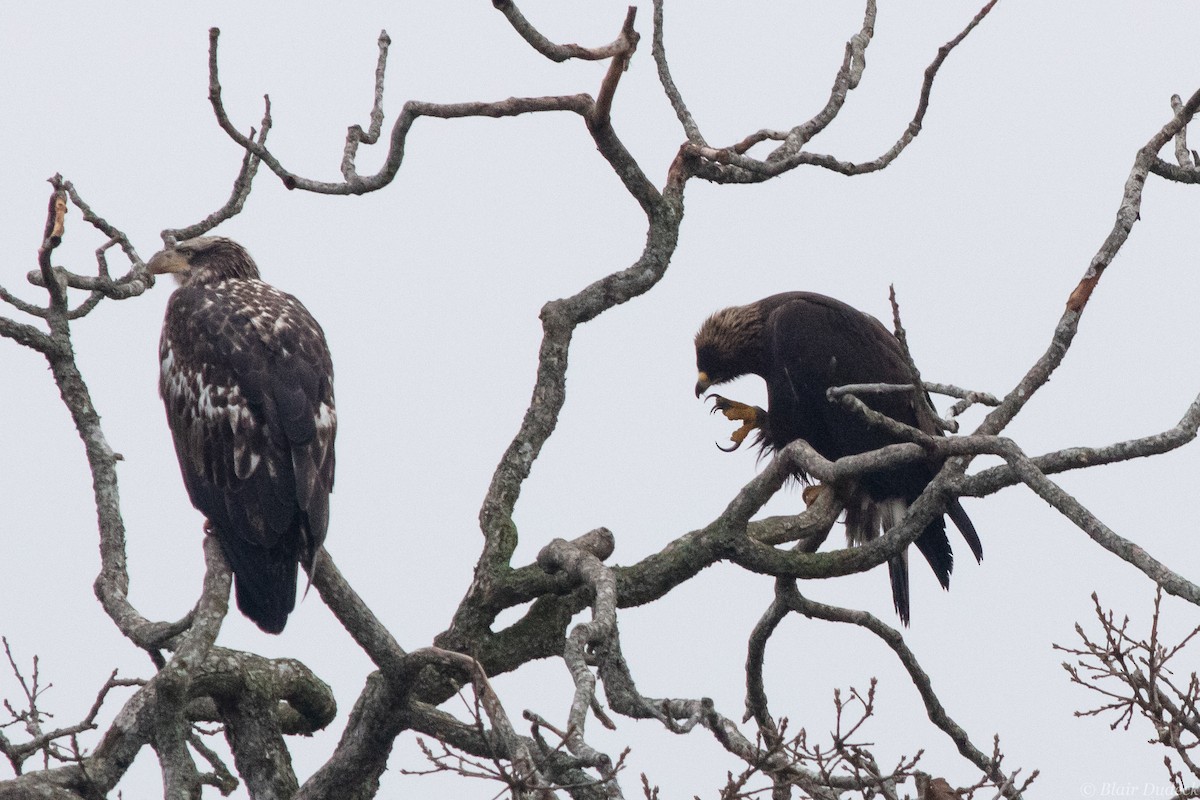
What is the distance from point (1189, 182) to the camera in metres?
4.66

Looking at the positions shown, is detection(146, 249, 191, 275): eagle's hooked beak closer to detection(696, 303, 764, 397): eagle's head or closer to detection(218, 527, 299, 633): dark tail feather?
detection(218, 527, 299, 633): dark tail feather

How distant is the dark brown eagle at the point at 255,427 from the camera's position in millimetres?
4516

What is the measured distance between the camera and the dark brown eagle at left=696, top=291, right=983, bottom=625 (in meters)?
6.08

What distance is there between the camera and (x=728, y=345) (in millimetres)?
6961

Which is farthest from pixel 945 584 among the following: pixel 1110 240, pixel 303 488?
pixel 303 488

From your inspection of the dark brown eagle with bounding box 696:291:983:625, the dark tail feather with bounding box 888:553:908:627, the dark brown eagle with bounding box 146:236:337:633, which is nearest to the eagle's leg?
the dark brown eagle with bounding box 696:291:983:625

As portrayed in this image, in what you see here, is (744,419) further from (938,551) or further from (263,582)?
(263,582)

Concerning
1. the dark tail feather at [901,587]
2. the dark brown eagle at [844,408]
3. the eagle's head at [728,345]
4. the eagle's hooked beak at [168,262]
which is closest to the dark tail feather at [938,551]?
the dark brown eagle at [844,408]

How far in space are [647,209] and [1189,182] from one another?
1767mm

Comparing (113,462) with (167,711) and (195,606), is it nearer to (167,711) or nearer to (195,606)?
(195,606)

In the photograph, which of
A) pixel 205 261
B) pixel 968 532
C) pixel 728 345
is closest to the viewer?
pixel 968 532

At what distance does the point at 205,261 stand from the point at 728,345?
100 inches

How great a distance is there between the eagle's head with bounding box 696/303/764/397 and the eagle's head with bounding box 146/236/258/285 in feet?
7.52

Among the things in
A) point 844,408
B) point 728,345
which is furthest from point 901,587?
point 728,345
